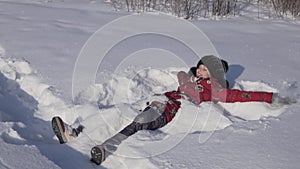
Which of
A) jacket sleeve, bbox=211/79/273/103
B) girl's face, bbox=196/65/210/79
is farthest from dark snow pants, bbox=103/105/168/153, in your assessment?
girl's face, bbox=196/65/210/79

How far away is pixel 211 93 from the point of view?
11.9 feet

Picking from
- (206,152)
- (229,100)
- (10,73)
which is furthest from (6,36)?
(206,152)

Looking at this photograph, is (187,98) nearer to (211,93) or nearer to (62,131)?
(211,93)

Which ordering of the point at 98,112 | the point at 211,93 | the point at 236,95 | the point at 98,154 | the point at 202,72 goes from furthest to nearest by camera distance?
the point at 202,72 < the point at 211,93 < the point at 236,95 < the point at 98,112 < the point at 98,154

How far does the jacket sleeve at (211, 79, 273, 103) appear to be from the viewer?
11.3 ft

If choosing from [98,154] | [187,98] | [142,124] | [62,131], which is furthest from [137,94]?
[98,154]

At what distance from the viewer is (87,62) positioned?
14.3ft

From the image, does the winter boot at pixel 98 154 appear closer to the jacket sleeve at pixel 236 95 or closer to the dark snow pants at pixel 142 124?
the dark snow pants at pixel 142 124

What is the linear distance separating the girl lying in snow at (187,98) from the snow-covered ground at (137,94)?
0.06 metres

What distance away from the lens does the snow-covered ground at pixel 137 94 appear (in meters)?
2.61

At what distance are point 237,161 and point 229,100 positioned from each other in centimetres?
114

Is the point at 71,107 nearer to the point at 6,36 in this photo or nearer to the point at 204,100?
the point at 204,100

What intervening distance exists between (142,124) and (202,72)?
3.12ft

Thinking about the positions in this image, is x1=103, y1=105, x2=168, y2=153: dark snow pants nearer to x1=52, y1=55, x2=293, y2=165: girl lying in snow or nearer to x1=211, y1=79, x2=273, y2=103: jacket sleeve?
x1=52, y1=55, x2=293, y2=165: girl lying in snow
